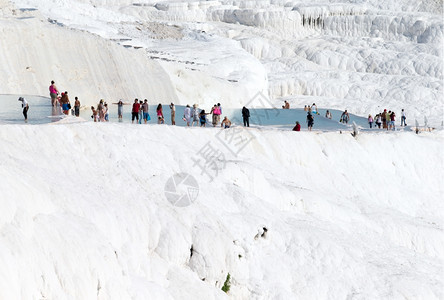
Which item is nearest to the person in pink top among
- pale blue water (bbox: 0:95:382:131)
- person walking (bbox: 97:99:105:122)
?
pale blue water (bbox: 0:95:382:131)

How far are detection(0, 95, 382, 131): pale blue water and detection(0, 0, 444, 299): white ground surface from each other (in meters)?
1.64

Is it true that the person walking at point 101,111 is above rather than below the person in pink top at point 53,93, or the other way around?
below

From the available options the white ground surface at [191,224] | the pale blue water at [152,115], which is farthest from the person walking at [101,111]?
the white ground surface at [191,224]

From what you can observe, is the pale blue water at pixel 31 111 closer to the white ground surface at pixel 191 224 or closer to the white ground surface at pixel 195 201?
the white ground surface at pixel 195 201

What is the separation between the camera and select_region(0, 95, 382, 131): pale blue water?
21984mm

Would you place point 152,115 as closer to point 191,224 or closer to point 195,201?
point 195,201

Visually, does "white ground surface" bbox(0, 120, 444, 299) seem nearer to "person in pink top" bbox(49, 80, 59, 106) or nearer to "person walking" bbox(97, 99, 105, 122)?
"person walking" bbox(97, 99, 105, 122)

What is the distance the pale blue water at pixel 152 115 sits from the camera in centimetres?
2198

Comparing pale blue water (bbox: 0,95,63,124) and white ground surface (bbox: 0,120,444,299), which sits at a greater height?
pale blue water (bbox: 0,95,63,124)

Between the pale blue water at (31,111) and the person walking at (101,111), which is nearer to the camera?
the pale blue water at (31,111)

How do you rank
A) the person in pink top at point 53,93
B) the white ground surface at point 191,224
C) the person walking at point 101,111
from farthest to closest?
the person walking at point 101,111, the person in pink top at point 53,93, the white ground surface at point 191,224

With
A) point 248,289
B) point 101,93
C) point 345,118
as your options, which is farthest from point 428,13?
point 248,289

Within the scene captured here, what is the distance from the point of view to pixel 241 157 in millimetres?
23781

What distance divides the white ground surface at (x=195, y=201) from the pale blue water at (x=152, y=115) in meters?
1.64
